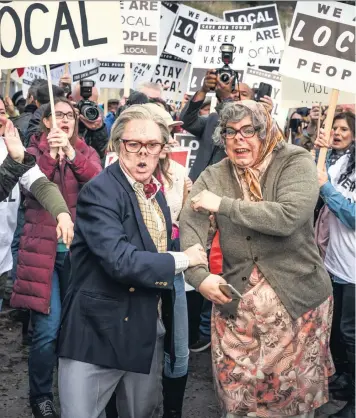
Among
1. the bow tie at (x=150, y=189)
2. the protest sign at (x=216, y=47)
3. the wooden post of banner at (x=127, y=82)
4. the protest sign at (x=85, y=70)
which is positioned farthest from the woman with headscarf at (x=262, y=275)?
the protest sign at (x=85, y=70)

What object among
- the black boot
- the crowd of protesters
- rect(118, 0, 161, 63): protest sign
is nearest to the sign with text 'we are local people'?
the crowd of protesters

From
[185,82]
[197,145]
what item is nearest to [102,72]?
[185,82]

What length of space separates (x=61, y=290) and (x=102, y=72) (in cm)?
633

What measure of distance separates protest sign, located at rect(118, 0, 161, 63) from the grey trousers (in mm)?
4962

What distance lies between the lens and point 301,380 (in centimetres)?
339

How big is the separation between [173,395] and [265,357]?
40.4 inches

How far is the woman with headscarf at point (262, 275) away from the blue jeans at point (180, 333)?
60cm

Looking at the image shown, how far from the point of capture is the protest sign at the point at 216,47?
331 inches

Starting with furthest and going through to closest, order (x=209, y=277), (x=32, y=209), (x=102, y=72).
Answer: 1. (x=102, y=72)
2. (x=32, y=209)
3. (x=209, y=277)

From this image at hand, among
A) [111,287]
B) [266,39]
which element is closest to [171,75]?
Result: [266,39]

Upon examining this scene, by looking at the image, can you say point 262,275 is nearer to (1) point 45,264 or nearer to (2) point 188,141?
(1) point 45,264

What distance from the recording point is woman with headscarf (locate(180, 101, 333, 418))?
3266mm

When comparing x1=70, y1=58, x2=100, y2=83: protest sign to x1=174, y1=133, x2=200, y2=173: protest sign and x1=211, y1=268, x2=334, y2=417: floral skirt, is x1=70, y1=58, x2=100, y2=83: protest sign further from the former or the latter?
x1=211, y1=268, x2=334, y2=417: floral skirt

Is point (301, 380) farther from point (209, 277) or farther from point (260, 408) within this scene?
point (209, 277)
